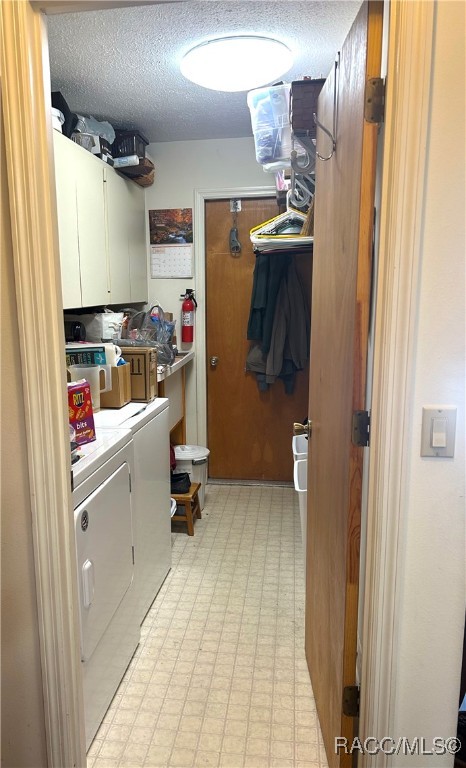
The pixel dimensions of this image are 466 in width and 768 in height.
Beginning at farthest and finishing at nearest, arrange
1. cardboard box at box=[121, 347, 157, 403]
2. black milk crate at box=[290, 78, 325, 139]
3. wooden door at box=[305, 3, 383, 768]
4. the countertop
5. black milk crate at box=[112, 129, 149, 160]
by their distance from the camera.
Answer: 1. black milk crate at box=[112, 129, 149, 160]
2. the countertop
3. cardboard box at box=[121, 347, 157, 403]
4. black milk crate at box=[290, 78, 325, 139]
5. wooden door at box=[305, 3, 383, 768]

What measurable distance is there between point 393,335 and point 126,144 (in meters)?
2.59

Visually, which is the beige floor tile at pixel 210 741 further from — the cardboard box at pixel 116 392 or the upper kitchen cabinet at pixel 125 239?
the upper kitchen cabinet at pixel 125 239

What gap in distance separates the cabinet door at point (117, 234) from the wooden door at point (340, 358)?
58.8 inches

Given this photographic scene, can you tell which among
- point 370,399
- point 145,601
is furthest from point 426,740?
point 145,601

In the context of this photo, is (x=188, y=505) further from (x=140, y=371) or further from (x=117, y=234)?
(x=117, y=234)

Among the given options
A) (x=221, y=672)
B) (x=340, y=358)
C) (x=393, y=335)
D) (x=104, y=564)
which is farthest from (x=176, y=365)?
(x=393, y=335)

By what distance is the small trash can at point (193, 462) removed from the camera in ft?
10.6

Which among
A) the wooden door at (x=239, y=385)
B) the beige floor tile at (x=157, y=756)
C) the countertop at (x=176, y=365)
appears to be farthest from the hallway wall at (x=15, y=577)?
the wooden door at (x=239, y=385)

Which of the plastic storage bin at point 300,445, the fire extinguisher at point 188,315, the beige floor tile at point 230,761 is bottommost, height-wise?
the beige floor tile at point 230,761

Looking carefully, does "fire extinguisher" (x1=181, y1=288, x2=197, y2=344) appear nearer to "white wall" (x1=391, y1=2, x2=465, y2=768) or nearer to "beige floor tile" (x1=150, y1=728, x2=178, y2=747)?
"beige floor tile" (x1=150, y1=728, x2=178, y2=747)

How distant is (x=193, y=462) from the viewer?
3.26 metres

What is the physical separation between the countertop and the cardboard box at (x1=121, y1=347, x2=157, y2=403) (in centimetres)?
21

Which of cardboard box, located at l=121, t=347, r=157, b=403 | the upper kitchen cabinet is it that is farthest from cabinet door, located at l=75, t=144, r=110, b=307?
cardboard box, located at l=121, t=347, r=157, b=403

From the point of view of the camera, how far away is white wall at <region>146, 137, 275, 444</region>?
3.45 metres
